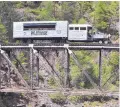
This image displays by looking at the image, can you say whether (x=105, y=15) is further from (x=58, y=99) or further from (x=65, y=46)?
(x=65, y=46)

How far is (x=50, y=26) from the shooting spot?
37500mm

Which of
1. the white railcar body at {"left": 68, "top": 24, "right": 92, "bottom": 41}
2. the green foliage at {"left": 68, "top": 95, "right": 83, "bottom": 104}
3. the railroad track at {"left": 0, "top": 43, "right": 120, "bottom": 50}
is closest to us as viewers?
the railroad track at {"left": 0, "top": 43, "right": 120, "bottom": 50}

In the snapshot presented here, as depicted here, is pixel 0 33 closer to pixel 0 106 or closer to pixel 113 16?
pixel 0 106

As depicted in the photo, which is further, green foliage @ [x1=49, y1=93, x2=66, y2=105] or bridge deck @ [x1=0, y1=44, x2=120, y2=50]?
green foliage @ [x1=49, y1=93, x2=66, y2=105]

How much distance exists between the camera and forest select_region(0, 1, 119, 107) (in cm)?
4716

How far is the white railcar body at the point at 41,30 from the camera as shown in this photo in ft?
121

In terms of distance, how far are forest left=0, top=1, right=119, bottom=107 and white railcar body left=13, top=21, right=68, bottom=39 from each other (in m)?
7.09

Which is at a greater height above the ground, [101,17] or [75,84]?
[101,17]

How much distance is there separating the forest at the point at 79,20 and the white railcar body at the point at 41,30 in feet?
23.3

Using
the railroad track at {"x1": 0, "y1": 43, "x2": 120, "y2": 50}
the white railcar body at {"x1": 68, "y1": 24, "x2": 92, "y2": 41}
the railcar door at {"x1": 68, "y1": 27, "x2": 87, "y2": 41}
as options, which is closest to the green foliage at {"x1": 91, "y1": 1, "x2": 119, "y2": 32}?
the white railcar body at {"x1": 68, "y1": 24, "x2": 92, "y2": 41}

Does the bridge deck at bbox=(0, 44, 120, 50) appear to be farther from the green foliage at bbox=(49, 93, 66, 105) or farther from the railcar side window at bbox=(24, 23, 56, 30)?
the green foliage at bbox=(49, 93, 66, 105)

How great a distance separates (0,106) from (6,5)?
2788 centimetres

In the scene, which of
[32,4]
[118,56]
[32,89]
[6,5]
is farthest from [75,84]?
[32,4]

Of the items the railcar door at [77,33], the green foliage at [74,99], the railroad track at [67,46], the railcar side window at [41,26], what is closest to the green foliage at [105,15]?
the green foliage at [74,99]
